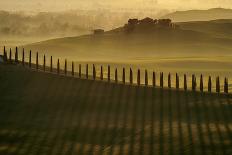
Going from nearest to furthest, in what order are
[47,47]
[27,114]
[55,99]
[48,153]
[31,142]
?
[48,153] → [31,142] → [27,114] → [55,99] → [47,47]

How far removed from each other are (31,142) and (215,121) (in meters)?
7.75

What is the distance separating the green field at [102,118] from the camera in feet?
66.9

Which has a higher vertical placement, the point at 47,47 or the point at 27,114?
the point at 27,114

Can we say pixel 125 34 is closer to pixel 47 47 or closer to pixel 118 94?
pixel 47 47

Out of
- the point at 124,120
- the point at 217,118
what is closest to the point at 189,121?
the point at 217,118

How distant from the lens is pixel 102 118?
80.7ft

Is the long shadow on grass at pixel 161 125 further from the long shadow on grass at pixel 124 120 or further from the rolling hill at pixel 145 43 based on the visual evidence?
the rolling hill at pixel 145 43

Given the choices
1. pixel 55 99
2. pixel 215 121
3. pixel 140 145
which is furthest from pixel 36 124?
pixel 215 121

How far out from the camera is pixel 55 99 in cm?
2788

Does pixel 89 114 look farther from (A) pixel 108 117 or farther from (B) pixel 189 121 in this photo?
(B) pixel 189 121

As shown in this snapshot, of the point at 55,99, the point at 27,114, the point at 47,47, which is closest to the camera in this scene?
the point at 27,114

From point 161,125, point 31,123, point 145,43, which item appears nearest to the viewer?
point 161,125

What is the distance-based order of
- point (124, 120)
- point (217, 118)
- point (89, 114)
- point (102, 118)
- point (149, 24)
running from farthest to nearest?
point (149, 24) → point (89, 114) → point (102, 118) → point (124, 120) → point (217, 118)

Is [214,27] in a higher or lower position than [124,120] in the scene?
lower
